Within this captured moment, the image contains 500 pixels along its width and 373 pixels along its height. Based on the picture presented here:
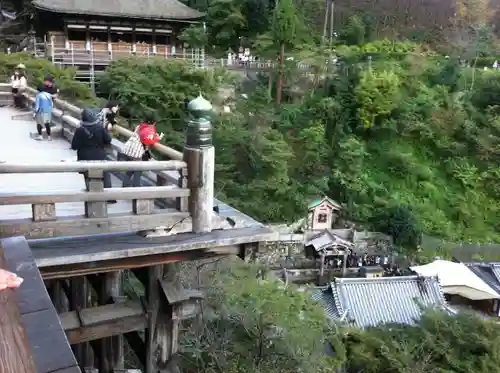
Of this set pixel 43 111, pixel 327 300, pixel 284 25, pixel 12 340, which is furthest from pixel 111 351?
pixel 284 25

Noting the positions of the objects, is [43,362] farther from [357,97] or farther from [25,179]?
[357,97]

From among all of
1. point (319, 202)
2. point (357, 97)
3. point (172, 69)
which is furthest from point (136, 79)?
point (357, 97)

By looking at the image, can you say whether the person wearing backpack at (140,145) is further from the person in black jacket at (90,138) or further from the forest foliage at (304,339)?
the forest foliage at (304,339)

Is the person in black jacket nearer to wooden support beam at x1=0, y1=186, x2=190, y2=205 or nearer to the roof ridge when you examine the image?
wooden support beam at x1=0, y1=186, x2=190, y2=205

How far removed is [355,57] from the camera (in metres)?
25.2

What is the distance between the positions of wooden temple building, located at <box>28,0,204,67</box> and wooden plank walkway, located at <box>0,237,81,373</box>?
20632 mm

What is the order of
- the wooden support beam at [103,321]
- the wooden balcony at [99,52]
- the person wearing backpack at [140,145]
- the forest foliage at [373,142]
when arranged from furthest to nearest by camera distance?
the wooden balcony at [99,52], the forest foliage at [373,142], the person wearing backpack at [140,145], the wooden support beam at [103,321]

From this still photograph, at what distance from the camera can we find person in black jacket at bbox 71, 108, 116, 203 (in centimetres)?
410

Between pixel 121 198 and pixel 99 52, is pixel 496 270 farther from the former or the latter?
pixel 99 52

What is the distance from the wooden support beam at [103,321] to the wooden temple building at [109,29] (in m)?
19.2

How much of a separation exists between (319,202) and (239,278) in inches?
324

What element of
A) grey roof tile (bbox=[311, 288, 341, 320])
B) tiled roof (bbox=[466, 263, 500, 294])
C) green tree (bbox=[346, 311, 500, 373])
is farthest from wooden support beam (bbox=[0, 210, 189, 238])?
tiled roof (bbox=[466, 263, 500, 294])

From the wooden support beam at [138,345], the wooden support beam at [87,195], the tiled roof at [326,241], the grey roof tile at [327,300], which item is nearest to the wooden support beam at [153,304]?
the wooden support beam at [138,345]

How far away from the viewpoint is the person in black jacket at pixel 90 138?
13.4 feet
